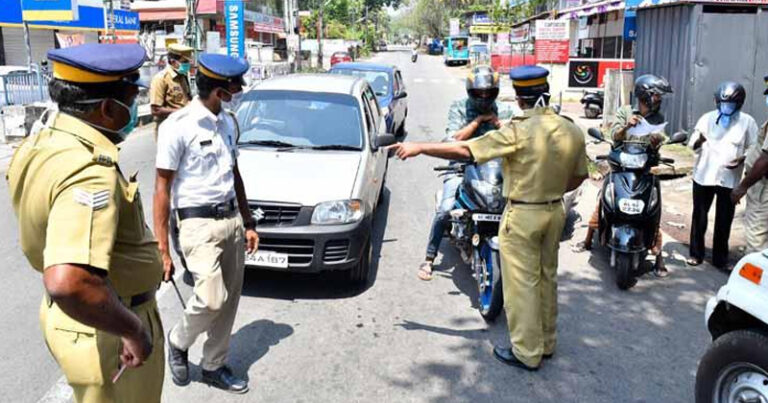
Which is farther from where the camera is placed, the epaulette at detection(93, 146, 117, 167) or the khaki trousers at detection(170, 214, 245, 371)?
the khaki trousers at detection(170, 214, 245, 371)

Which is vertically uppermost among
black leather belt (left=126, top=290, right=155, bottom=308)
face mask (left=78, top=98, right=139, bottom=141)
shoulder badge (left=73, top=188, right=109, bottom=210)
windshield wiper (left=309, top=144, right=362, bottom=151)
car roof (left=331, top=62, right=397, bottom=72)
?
car roof (left=331, top=62, right=397, bottom=72)

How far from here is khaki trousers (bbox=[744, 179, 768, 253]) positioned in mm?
5520

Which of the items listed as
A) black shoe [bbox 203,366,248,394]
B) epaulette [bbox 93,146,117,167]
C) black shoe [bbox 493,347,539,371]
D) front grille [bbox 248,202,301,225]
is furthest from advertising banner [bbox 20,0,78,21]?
epaulette [bbox 93,146,117,167]

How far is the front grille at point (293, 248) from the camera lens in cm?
512

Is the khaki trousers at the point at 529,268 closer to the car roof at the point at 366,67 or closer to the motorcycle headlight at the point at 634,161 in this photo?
the motorcycle headlight at the point at 634,161

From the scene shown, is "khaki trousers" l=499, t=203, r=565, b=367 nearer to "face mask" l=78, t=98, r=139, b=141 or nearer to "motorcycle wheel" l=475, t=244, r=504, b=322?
"motorcycle wheel" l=475, t=244, r=504, b=322

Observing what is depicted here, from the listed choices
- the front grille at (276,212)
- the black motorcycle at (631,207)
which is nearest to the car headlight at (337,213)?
the front grille at (276,212)

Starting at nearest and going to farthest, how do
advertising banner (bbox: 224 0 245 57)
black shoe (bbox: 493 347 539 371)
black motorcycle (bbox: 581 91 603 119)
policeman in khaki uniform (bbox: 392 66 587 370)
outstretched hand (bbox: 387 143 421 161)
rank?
outstretched hand (bbox: 387 143 421 161)
policeman in khaki uniform (bbox: 392 66 587 370)
black shoe (bbox: 493 347 539 371)
black motorcycle (bbox: 581 91 603 119)
advertising banner (bbox: 224 0 245 57)

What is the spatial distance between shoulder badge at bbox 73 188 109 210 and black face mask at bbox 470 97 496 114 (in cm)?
375

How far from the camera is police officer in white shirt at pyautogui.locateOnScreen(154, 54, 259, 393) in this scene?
3666 mm

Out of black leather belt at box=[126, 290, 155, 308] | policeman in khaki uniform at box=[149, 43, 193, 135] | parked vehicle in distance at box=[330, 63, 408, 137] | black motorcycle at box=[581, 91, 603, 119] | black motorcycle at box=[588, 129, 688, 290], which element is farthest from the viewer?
black motorcycle at box=[581, 91, 603, 119]

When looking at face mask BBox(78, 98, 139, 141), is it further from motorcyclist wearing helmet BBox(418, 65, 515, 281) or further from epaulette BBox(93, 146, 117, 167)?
motorcyclist wearing helmet BBox(418, 65, 515, 281)

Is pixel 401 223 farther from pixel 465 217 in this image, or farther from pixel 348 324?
pixel 348 324

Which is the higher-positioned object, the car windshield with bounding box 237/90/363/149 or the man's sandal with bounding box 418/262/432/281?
the car windshield with bounding box 237/90/363/149
